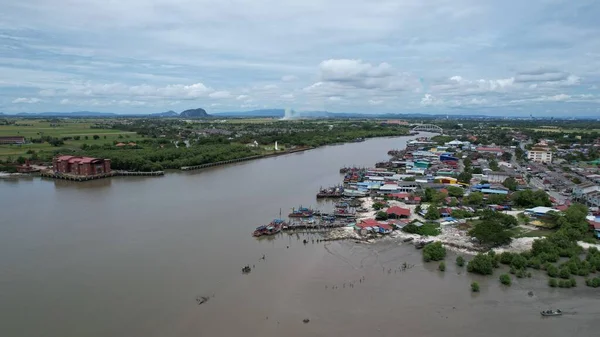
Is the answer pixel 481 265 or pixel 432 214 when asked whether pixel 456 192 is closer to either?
pixel 432 214

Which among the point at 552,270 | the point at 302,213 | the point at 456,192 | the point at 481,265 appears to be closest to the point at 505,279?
the point at 481,265

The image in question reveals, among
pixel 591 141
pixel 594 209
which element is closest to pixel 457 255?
pixel 594 209

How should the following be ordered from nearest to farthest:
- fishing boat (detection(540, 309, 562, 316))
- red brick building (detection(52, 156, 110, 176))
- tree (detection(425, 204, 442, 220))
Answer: fishing boat (detection(540, 309, 562, 316))
tree (detection(425, 204, 442, 220))
red brick building (detection(52, 156, 110, 176))

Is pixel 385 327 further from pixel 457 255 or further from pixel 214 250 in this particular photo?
Result: pixel 214 250

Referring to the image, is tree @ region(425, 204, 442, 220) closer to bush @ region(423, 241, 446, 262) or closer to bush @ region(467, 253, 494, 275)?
bush @ region(423, 241, 446, 262)

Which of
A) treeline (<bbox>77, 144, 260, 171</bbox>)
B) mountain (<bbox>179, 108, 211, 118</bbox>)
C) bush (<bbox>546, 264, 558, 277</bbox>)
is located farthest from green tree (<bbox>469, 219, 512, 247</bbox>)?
mountain (<bbox>179, 108, 211, 118</bbox>)
